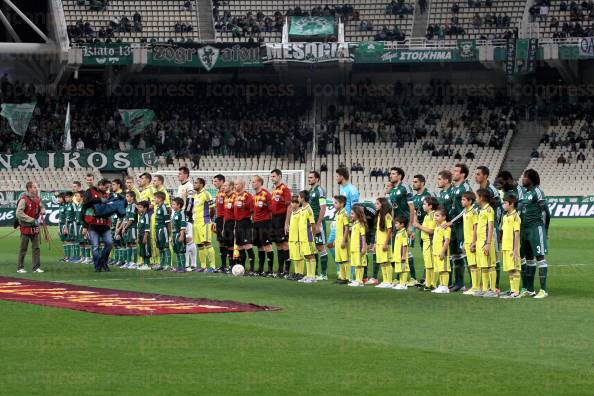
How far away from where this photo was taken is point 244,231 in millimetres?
24609

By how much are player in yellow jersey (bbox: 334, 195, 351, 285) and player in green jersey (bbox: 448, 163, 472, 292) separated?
2415mm

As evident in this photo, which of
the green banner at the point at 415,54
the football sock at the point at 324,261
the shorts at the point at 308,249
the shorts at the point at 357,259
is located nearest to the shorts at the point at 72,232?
the football sock at the point at 324,261

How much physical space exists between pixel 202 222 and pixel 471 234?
8325mm

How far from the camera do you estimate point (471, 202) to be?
63.3ft

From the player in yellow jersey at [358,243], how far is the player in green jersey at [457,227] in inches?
77.4

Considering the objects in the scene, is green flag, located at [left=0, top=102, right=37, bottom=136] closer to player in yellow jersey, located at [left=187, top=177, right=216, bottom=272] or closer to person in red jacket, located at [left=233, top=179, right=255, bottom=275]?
player in yellow jersey, located at [left=187, top=177, right=216, bottom=272]

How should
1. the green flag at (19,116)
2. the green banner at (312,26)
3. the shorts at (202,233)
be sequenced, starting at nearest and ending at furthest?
the shorts at (202,233) < the green flag at (19,116) < the green banner at (312,26)

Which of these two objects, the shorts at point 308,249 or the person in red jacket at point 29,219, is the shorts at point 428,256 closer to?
the shorts at point 308,249

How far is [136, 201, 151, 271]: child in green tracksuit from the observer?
2650 cm

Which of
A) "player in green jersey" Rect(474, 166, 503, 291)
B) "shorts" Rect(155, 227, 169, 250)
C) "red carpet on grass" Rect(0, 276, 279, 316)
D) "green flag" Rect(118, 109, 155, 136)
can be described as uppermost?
"green flag" Rect(118, 109, 155, 136)

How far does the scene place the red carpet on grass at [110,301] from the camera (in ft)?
54.1

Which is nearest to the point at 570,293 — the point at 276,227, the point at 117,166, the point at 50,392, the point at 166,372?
the point at 276,227

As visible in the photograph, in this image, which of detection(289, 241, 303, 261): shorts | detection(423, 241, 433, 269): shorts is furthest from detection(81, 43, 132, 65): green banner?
detection(423, 241, 433, 269): shorts

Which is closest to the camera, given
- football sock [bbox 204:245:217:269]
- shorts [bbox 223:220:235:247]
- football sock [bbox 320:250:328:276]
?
football sock [bbox 320:250:328:276]
